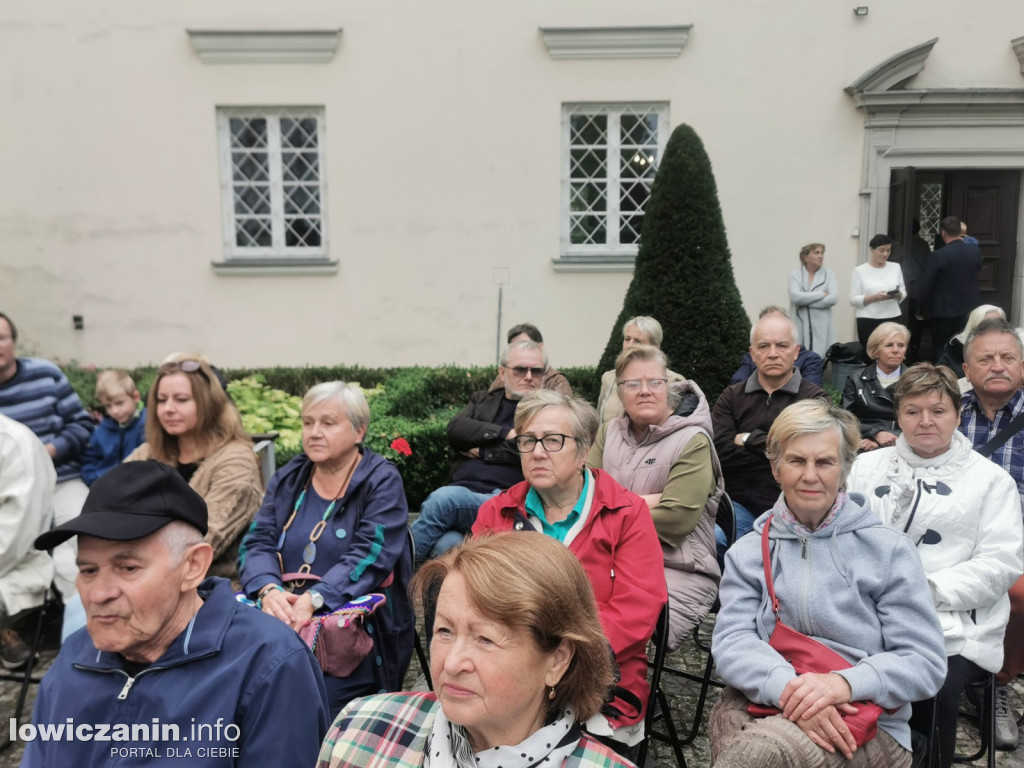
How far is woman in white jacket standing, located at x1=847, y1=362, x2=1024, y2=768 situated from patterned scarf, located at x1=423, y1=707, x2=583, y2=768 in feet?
5.45

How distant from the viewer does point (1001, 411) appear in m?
3.61

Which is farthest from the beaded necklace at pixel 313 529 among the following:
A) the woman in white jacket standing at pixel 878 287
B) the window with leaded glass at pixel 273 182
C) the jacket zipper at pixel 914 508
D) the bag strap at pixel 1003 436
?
the window with leaded glass at pixel 273 182

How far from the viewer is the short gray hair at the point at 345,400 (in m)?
3.35

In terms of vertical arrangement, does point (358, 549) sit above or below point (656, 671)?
above

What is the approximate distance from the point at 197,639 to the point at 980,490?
2.70m

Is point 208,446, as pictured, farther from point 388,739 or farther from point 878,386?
point 878,386

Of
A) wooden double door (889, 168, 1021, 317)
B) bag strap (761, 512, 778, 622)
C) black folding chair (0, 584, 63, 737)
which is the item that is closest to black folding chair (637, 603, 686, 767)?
bag strap (761, 512, 778, 622)

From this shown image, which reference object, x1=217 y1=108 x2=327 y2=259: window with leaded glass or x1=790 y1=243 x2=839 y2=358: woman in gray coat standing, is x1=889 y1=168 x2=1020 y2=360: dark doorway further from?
x1=217 y1=108 x2=327 y2=259: window with leaded glass

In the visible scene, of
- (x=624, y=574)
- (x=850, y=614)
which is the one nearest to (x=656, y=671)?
(x=624, y=574)

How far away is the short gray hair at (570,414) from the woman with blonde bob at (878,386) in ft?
7.08

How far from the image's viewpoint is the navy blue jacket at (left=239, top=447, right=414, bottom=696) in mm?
3066

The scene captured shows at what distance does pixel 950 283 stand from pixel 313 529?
8500mm

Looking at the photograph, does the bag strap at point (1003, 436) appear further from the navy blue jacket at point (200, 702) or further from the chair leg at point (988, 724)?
the navy blue jacket at point (200, 702)

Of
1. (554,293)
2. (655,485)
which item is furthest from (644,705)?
(554,293)
